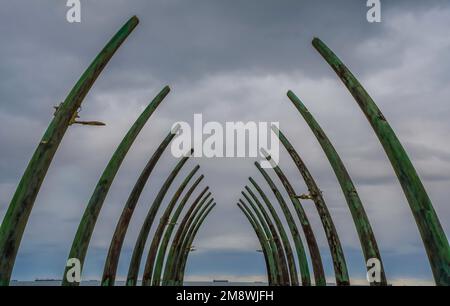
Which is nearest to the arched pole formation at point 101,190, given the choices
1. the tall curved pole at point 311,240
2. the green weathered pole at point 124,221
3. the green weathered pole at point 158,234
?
the green weathered pole at point 124,221

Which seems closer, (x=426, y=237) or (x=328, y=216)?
(x=426, y=237)

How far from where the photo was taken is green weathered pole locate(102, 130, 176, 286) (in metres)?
13.1

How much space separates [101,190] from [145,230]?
632 cm

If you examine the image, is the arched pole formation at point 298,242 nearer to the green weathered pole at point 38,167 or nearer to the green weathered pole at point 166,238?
the green weathered pole at point 166,238

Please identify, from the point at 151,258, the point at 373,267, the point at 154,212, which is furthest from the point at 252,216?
the point at 373,267

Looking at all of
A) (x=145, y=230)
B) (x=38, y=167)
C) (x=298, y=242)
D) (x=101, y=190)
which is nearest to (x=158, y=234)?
(x=145, y=230)

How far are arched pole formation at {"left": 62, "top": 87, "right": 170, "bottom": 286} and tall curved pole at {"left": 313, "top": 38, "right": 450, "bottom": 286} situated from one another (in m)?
5.98

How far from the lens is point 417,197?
609cm

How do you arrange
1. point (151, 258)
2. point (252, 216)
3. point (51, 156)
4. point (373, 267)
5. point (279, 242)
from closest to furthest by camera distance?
point (51, 156), point (373, 267), point (151, 258), point (279, 242), point (252, 216)

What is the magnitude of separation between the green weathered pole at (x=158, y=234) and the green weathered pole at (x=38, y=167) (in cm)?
1339

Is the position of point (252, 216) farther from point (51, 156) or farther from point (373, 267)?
point (51, 156)
